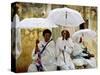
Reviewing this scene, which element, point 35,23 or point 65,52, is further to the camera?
point 65,52

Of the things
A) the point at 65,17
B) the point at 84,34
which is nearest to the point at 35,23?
the point at 65,17

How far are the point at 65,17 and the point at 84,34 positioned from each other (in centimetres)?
22

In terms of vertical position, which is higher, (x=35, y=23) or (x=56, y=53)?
(x=35, y=23)

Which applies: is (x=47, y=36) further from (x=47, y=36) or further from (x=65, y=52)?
(x=65, y=52)

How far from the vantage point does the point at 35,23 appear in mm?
1787

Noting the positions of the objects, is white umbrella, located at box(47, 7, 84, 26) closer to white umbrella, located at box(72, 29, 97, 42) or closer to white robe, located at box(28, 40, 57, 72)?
white umbrella, located at box(72, 29, 97, 42)

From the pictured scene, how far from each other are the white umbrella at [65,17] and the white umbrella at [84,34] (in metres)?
0.07

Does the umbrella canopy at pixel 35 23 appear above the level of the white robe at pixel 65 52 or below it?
above

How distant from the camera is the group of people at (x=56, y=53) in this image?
180 cm

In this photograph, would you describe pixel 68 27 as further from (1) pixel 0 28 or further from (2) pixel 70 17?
(1) pixel 0 28

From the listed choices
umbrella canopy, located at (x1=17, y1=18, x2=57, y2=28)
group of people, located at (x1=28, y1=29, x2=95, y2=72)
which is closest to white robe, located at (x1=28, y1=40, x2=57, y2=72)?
group of people, located at (x1=28, y1=29, x2=95, y2=72)

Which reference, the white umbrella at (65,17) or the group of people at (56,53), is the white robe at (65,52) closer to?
the group of people at (56,53)

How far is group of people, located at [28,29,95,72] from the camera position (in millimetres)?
1798

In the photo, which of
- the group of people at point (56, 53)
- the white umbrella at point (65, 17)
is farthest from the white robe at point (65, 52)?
the white umbrella at point (65, 17)
